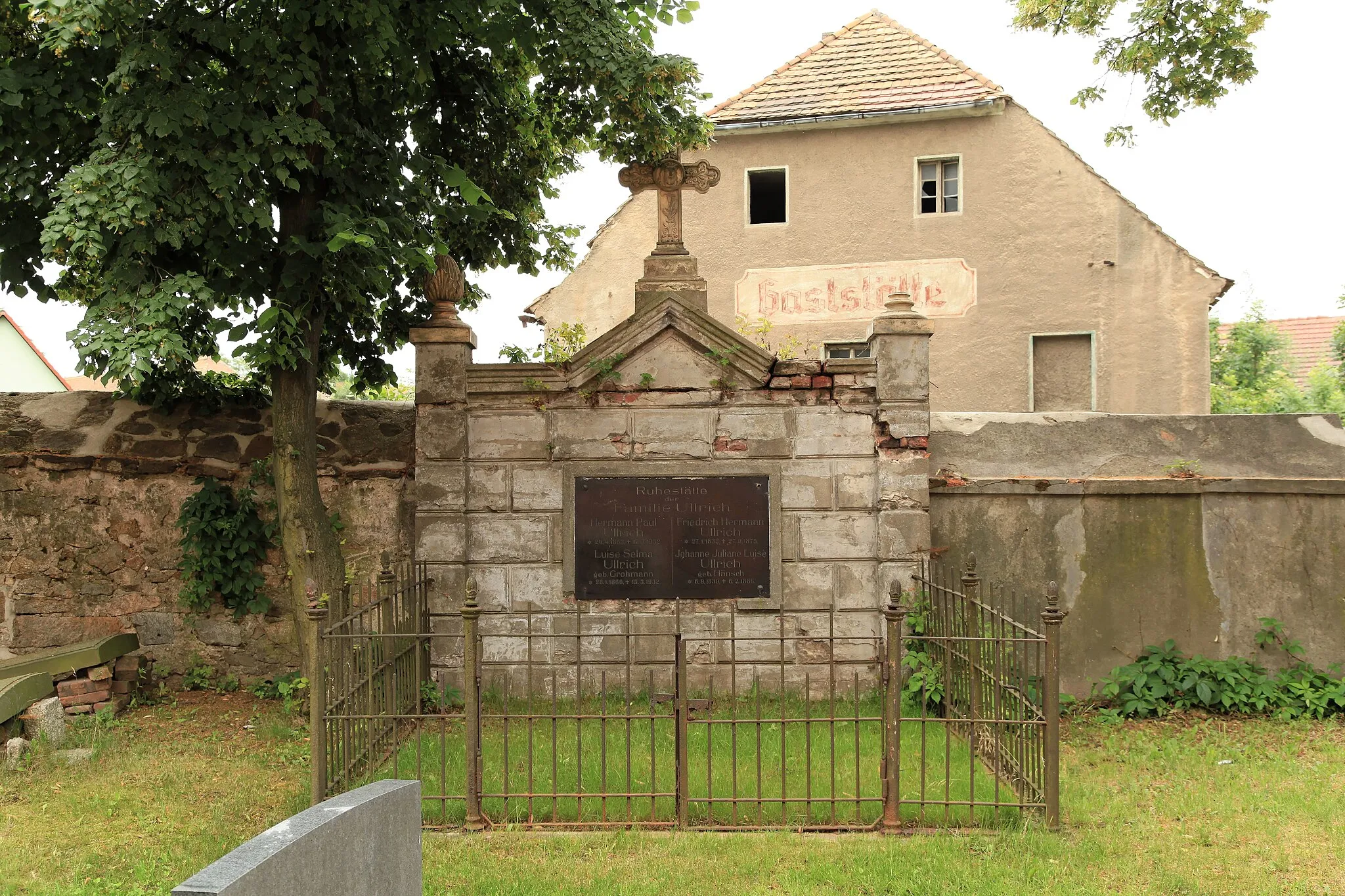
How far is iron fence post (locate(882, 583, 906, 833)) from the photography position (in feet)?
17.2

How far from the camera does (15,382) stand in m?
26.0

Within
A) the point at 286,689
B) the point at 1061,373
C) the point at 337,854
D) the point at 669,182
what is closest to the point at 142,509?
the point at 286,689

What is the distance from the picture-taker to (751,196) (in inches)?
578

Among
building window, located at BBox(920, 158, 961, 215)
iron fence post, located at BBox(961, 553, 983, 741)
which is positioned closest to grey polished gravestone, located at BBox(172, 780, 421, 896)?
iron fence post, located at BBox(961, 553, 983, 741)

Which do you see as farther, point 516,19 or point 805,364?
point 805,364

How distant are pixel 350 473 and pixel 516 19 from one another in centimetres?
394

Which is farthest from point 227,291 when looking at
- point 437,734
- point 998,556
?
point 998,556

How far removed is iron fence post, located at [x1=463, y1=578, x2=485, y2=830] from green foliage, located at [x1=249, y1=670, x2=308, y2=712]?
9.86ft

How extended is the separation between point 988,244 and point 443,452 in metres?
9.50

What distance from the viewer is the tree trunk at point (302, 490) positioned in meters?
7.52

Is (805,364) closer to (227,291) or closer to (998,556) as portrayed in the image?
(998,556)

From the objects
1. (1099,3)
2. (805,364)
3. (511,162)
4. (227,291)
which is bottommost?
(805,364)

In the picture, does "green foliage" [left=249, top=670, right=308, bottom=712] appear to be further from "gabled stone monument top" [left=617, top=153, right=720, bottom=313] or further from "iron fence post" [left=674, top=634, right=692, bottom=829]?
"gabled stone monument top" [left=617, top=153, right=720, bottom=313]

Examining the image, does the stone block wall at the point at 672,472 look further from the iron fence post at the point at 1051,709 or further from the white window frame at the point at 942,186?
the white window frame at the point at 942,186
